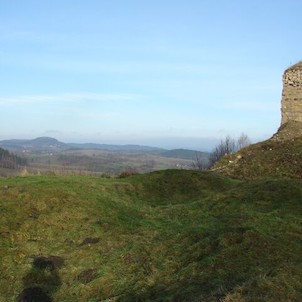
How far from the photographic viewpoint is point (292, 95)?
1259 inches

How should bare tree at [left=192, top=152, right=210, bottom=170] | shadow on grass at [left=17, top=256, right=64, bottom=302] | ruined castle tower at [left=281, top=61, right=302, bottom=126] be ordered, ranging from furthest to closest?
bare tree at [left=192, top=152, right=210, bottom=170]
ruined castle tower at [left=281, top=61, right=302, bottom=126]
shadow on grass at [left=17, top=256, right=64, bottom=302]

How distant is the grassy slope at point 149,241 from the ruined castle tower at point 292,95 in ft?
47.6

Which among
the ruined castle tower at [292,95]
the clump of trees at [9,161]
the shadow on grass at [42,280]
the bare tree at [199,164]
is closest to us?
the shadow on grass at [42,280]

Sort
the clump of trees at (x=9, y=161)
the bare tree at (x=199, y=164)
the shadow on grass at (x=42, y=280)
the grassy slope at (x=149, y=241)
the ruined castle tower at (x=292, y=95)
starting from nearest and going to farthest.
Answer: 1. the grassy slope at (x=149, y=241)
2. the shadow on grass at (x=42, y=280)
3. the ruined castle tower at (x=292, y=95)
4. the bare tree at (x=199, y=164)
5. the clump of trees at (x=9, y=161)

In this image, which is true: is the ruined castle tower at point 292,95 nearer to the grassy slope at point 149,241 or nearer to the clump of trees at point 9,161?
the grassy slope at point 149,241

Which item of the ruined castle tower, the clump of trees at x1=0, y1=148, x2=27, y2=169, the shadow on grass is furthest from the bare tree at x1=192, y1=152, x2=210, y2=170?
the clump of trees at x1=0, y1=148, x2=27, y2=169

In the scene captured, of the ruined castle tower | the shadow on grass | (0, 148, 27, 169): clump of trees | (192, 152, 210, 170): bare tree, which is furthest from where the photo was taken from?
(0, 148, 27, 169): clump of trees

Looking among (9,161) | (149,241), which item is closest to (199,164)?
(149,241)

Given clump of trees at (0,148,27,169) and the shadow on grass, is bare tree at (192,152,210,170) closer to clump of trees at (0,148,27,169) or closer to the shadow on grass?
the shadow on grass

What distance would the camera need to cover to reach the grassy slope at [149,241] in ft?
30.3

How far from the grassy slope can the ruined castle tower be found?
47.6 feet

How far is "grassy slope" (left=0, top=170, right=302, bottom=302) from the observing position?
9.25 meters

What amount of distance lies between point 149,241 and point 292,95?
22.8 m

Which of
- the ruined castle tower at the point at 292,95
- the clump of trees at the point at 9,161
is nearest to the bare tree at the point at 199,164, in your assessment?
the ruined castle tower at the point at 292,95
